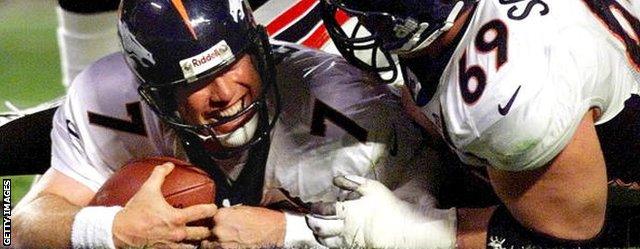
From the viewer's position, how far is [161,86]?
61.6 inches

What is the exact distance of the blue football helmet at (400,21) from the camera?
1.43m

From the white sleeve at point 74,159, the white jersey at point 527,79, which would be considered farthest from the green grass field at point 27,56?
the white jersey at point 527,79

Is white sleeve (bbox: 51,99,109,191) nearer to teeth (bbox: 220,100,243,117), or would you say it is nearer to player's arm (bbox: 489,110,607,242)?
teeth (bbox: 220,100,243,117)

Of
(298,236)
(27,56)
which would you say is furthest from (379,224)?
(27,56)

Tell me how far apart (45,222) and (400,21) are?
0.58 meters

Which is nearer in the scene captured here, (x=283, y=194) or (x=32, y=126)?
(x=283, y=194)

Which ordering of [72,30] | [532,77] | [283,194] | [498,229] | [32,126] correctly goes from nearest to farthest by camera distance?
[532,77] < [498,229] < [283,194] < [32,126] < [72,30]

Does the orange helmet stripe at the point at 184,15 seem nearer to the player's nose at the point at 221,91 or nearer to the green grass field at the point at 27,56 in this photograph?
the player's nose at the point at 221,91

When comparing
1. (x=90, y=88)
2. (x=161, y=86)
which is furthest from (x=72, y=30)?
(x=161, y=86)

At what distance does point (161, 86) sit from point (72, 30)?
55cm

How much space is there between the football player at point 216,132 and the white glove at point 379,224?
24 mm

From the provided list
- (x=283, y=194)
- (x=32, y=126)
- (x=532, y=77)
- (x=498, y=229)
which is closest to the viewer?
(x=532, y=77)

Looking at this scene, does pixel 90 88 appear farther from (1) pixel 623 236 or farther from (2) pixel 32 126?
(1) pixel 623 236

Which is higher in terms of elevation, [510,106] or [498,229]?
[510,106]
